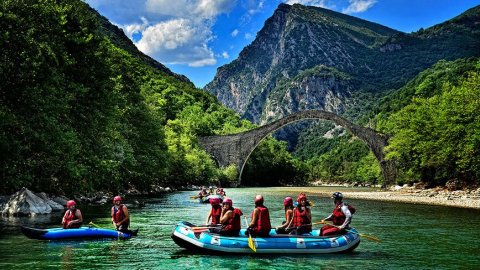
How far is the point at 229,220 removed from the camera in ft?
41.7

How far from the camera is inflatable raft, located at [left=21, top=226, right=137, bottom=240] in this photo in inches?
547

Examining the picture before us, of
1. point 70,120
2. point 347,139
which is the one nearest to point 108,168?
point 70,120

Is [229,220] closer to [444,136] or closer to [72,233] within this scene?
[72,233]

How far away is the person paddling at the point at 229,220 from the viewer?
12.7 m

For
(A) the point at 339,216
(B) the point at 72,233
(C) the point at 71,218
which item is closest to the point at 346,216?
(A) the point at 339,216

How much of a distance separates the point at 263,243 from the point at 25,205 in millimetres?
12925

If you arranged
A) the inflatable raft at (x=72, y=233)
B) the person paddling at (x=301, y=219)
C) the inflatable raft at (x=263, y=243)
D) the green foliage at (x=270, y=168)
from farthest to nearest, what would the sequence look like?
1. the green foliage at (x=270, y=168)
2. the inflatable raft at (x=72, y=233)
3. the person paddling at (x=301, y=219)
4. the inflatable raft at (x=263, y=243)

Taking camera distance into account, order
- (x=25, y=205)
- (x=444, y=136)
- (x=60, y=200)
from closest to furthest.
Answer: (x=25, y=205) → (x=60, y=200) → (x=444, y=136)

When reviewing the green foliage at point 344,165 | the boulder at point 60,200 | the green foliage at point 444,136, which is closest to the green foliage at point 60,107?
the boulder at point 60,200

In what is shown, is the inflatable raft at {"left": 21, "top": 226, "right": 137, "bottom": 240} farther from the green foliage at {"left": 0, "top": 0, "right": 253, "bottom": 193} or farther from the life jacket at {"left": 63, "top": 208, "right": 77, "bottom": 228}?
the green foliage at {"left": 0, "top": 0, "right": 253, "bottom": 193}

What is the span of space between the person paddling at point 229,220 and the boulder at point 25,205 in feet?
38.2

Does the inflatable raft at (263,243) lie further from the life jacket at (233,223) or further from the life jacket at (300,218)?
the life jacket at (300,218)

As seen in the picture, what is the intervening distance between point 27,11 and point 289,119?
197 feet

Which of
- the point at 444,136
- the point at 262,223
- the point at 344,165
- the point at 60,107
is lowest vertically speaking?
the point at 262,223
